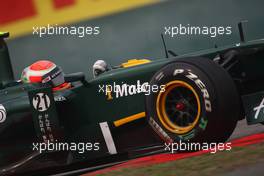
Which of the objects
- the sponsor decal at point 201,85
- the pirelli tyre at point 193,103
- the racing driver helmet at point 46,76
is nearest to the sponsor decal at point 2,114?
the racing driver helmet at point 46,76

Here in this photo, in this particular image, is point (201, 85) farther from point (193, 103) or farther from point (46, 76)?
point (46, 76)

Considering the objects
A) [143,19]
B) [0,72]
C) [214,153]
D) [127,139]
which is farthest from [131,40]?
[214,153]

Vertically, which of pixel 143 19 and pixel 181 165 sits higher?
pixel 143 19

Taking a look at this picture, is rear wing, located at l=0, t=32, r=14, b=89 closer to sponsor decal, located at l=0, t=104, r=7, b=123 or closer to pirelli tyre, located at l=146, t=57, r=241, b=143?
sponsor decal, located at l=0, t=104, r=7, b=123

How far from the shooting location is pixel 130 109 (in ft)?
18.7

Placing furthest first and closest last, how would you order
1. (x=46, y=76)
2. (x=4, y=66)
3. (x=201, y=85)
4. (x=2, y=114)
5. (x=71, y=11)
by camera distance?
(x=71, y=11)
(x=4, y=66)
(x=46, y=76)
(x=2, y=114)
(x=201, y=85)

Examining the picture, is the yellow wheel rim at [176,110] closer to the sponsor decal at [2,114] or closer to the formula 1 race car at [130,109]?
the formula 1 race car at [130,109]

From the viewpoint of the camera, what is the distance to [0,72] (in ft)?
21.7

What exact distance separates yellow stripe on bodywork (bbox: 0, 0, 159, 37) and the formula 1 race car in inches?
164

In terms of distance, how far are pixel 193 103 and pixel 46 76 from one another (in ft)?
5.44

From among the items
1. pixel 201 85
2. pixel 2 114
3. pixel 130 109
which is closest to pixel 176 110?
pixel 201 85

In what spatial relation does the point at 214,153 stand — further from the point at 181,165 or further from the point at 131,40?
the point at 131,40

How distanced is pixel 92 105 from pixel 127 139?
431 mm

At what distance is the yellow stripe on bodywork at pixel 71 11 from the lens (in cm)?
1046
